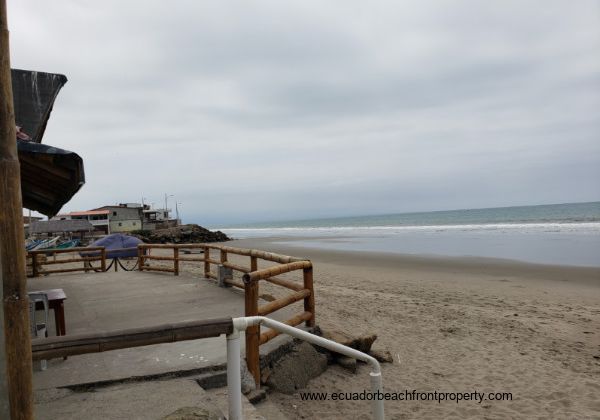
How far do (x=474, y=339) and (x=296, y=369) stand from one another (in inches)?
140

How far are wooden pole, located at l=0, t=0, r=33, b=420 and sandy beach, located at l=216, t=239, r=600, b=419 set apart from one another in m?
2.75

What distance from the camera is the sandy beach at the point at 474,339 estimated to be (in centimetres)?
428

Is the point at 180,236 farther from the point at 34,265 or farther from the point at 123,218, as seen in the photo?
the point at 34,265

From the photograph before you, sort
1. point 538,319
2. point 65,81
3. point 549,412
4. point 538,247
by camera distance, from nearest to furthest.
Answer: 1. point 549,412
2. point 538,319
3. point 65,81
4. point 538,247

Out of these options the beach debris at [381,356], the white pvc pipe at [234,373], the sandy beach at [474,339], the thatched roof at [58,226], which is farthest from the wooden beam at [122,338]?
the thatched roof at [58,226]

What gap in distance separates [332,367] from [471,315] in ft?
13.9

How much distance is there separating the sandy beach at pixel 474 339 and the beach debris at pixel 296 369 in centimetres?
11

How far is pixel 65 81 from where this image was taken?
8492 mm

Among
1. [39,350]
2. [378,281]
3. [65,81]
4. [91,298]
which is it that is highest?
[65,81]

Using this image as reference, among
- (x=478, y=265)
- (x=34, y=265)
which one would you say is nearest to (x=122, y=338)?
(x=34, y=265)

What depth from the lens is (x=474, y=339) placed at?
6.56 meters

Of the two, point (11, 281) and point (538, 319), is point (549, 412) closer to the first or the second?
point (538, 319)

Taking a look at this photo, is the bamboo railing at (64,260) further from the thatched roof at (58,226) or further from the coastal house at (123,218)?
the coastal house at (123,218)

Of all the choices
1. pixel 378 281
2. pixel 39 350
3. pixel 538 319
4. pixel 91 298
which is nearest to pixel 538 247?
pixel 378 281
